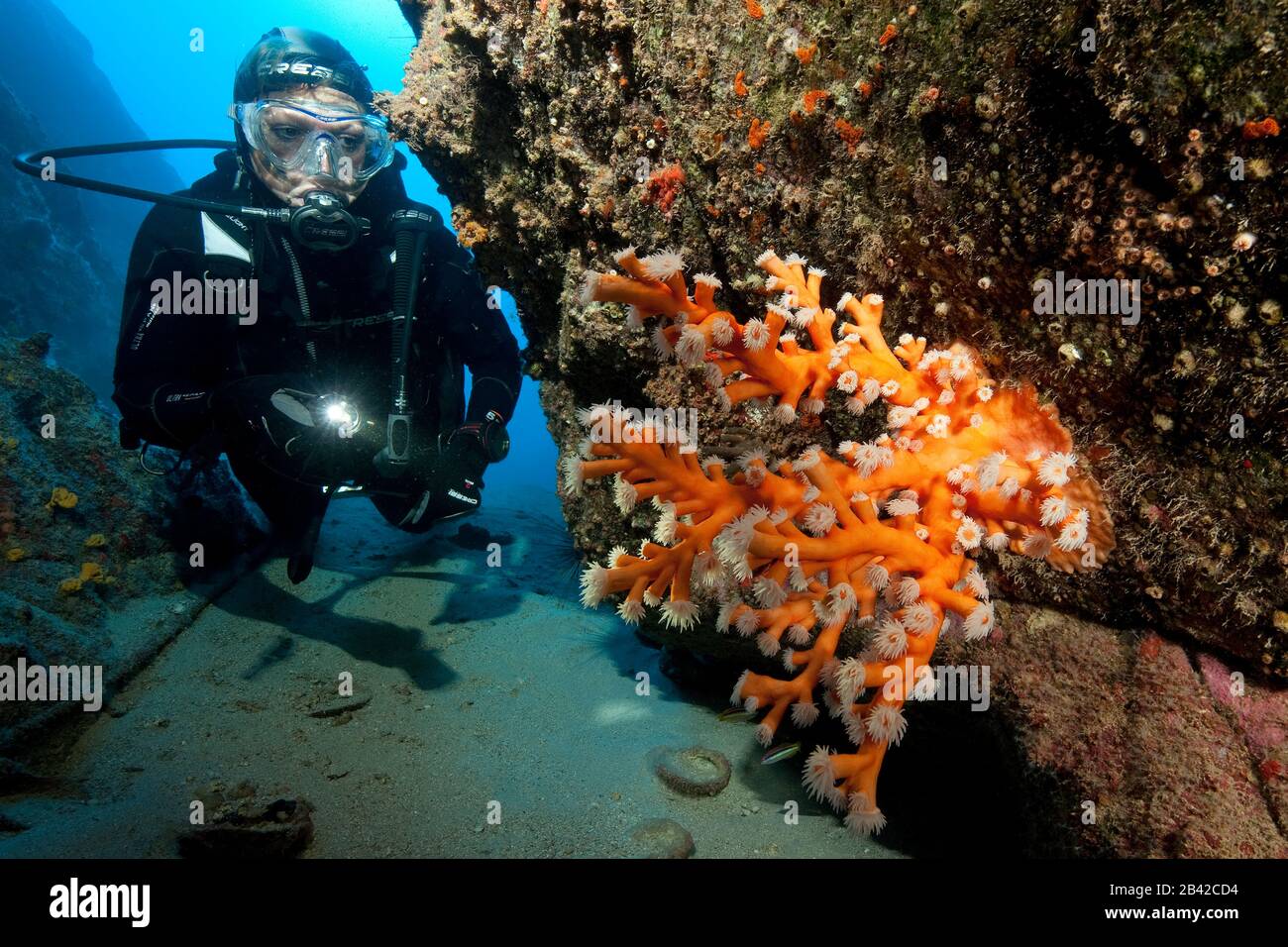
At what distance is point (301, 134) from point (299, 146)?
102 millimetres

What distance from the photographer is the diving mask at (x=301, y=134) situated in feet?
16.7

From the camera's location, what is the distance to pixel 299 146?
17.0 ft

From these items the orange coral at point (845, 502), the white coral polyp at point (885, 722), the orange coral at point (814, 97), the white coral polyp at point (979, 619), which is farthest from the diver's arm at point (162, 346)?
the white coral polyp at point (979, 619)

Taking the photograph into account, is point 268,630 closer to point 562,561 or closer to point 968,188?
point 562,561

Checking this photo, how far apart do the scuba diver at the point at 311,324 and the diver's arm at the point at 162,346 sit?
0.01 metres

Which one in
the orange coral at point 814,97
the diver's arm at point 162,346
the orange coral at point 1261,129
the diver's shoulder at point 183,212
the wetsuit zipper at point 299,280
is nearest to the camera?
the orange coral at point 1261,129

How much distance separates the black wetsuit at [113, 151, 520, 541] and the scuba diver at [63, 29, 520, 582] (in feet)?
0.05

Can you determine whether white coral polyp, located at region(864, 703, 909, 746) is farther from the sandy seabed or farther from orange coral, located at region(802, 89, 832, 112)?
orange coral, located at region(802, 89, 832, 112)

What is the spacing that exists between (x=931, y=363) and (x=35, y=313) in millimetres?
25432

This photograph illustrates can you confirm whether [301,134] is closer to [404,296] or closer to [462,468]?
[404,296]

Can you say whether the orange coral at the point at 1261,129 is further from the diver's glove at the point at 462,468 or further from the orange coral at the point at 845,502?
the diver's glove at the point at 462,468

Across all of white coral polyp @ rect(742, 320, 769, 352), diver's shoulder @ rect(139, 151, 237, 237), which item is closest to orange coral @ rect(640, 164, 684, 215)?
white coral polyp @ rect(742, 320, 769, 352)

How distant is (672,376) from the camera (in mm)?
3023
